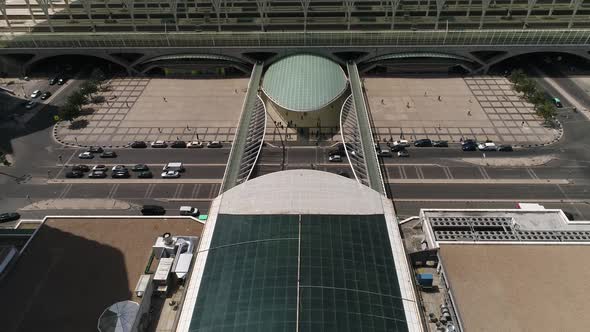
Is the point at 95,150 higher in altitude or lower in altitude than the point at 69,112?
lower

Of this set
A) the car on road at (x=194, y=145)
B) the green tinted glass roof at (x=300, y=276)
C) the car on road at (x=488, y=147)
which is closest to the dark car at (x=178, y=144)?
the car on road at (x=194, y=145)

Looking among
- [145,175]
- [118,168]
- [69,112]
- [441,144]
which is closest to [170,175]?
[145,175]

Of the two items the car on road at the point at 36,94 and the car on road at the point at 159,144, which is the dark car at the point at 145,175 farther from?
the car on road at the point at 36,94

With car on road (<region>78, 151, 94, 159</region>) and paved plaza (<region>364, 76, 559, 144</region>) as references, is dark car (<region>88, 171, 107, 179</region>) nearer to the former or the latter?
car on road (<region>78, 151, 94, 159</region>)

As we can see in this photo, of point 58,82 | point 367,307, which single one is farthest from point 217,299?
point 58,82

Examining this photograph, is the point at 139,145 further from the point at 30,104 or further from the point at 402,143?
the point at 402,143
